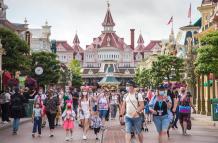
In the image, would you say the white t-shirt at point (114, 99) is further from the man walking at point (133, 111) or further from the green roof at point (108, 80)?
the green roof at point (108, 80)

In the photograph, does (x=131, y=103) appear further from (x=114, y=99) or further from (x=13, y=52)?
(x=13, y=52)

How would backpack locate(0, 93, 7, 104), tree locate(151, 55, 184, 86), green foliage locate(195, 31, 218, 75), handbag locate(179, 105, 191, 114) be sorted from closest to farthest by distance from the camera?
handbag locate(179, 105, 191, 114) → backpack locate(0, 93, 7, 104) → green foliage locate(195, 31, 218, 75) → tree locate(151, 55, 184, 86)

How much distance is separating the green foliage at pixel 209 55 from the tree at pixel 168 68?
123ft

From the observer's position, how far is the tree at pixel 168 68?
7606cm

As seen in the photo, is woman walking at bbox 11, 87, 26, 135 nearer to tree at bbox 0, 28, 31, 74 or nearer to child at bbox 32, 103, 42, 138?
child at bbox 32, 103, 42, 138

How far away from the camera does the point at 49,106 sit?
24172 millimetres

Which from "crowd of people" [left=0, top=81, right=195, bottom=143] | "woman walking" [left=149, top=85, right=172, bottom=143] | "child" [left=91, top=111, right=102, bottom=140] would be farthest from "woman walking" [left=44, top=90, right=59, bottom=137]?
"woman walking" [left=149, top=85, right=172, bottom=143]

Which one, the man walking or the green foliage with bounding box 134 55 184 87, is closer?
the man walking

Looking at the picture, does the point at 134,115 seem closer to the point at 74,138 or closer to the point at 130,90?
the point at 130,90

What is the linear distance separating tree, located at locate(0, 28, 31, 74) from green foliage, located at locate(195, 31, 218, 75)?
749 inches

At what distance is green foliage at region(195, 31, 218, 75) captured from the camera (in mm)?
36625

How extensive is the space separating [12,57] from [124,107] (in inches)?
1391

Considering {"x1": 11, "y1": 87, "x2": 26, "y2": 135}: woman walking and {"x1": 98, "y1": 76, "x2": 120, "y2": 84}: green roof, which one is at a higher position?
{"x1": 98, "y1": 76, "x2": 120, "y2": 84}: green roof

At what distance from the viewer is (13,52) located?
51.3 m
